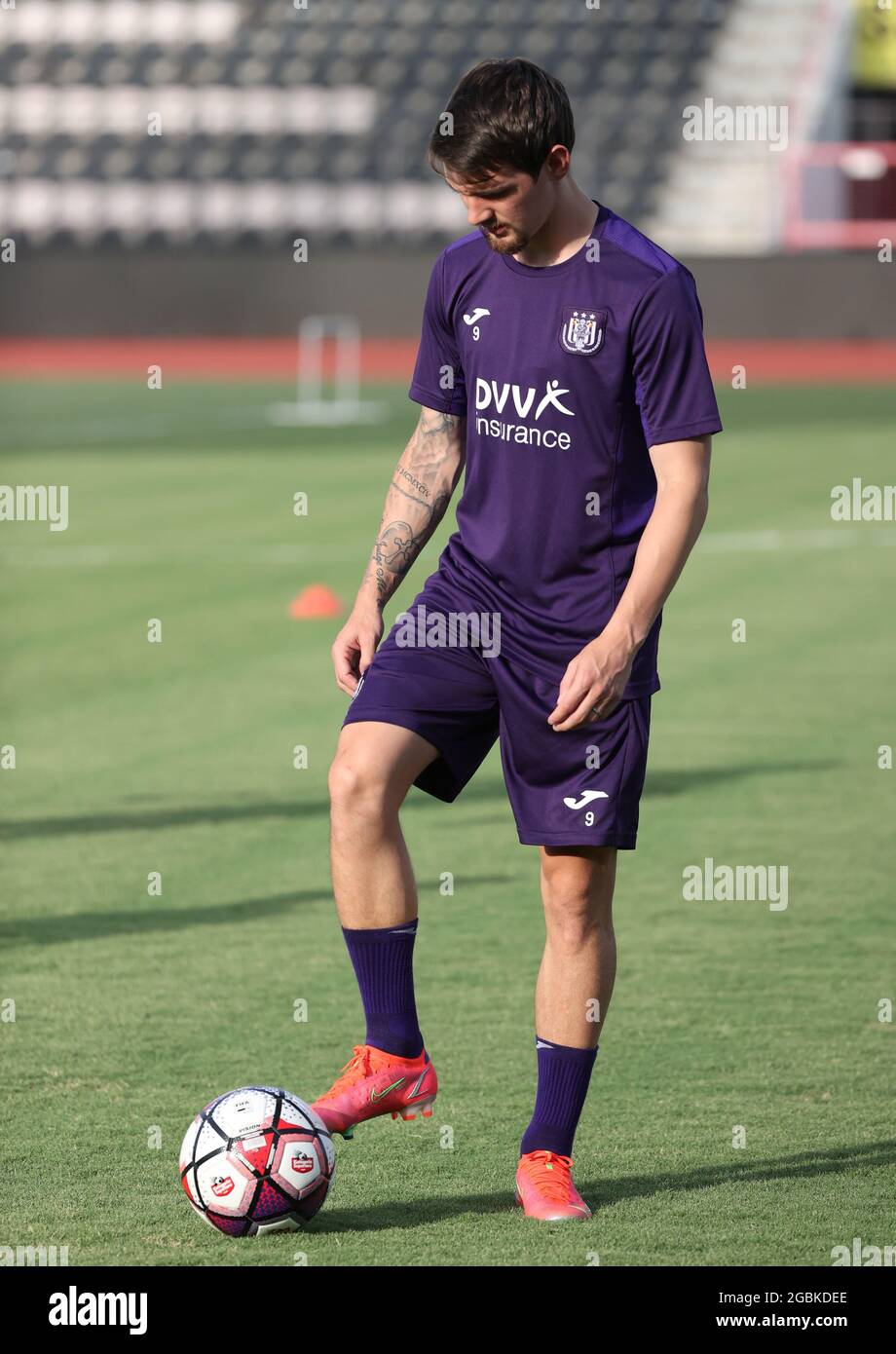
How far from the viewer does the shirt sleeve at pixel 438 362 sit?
13.4ft

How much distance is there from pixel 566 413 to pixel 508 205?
1.30 feet

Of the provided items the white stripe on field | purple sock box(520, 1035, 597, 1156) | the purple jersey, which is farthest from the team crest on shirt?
the white stripe on field

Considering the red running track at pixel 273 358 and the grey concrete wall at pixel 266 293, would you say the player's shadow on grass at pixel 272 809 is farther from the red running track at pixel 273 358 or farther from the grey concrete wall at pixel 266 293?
the grey concrete wall at pixel 266 293

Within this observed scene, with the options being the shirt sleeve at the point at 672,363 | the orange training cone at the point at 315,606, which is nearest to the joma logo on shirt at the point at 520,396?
the shirt sleeve at the point at 672,363

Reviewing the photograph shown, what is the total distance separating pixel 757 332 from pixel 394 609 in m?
18.7

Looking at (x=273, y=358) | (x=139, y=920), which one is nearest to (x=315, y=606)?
(x=139, y=920)

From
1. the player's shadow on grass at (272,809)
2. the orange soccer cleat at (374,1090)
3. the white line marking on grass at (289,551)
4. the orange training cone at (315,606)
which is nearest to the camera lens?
the orange soccer cleat at (374,1090)

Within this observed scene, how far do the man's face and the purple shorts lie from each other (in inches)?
28.2

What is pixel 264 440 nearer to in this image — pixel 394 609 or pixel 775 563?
pixel 775 563

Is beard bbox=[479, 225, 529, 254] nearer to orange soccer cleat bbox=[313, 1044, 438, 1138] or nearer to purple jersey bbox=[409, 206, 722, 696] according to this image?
purple jersey bbox=[409, 206, 722, 696]

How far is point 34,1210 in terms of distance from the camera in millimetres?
3947

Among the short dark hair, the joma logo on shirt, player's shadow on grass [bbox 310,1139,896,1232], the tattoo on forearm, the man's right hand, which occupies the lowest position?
player's shadow on grass [bbox 310,1139,896,1232]

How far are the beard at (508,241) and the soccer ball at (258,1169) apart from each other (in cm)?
166

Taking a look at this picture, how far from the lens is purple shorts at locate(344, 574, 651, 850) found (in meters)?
3.90
